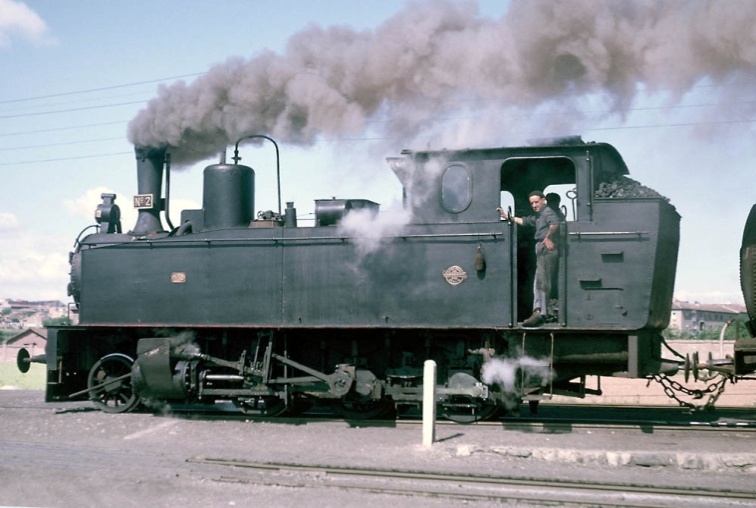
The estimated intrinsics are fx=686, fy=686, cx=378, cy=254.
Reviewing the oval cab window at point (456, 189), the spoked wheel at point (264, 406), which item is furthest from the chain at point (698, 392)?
the spoked wheel at point (264, 406)

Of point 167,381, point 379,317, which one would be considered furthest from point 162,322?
point 379,317

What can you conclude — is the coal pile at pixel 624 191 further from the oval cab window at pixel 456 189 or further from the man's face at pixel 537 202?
the oval cab window at pixel 456 189

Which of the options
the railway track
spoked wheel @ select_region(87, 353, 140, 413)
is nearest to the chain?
the railway track

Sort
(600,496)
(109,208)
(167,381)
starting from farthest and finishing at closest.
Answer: (109,208), (167,381), (600,496)

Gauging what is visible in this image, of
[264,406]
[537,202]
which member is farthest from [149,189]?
[537,202]

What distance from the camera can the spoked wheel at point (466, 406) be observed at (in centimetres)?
908

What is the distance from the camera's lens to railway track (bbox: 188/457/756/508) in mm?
5867

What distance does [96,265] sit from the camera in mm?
Result: 10453

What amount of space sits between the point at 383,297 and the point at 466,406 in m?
1.84

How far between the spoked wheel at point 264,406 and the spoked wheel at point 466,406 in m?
2.40

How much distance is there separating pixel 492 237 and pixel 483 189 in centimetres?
65

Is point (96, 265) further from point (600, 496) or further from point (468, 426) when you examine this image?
point (600, 496)

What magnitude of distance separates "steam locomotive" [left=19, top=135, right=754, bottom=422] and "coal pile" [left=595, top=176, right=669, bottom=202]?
0.04 metres

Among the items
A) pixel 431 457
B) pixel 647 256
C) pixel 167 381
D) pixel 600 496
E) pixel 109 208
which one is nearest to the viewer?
pixel 600 496
